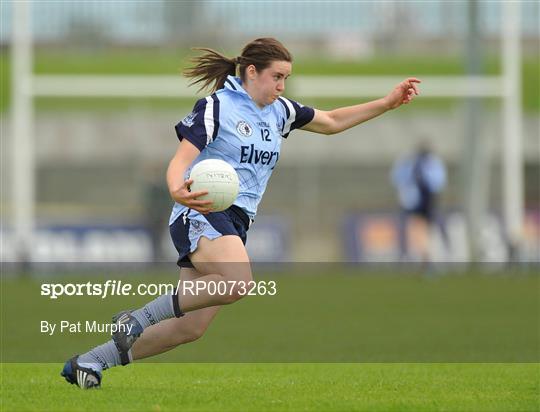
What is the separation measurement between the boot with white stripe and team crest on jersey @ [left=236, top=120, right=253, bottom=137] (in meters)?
1.52

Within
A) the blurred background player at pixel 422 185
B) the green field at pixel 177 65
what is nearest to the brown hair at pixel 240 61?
the blurred background player at pixel 422 185

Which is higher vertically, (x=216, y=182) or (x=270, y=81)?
(x=270, y=81)

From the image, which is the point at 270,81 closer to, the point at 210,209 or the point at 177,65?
the point at 210,209

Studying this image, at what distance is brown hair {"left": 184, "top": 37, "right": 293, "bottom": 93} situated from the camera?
703 cm

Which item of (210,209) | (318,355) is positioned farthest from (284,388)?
(318,355)

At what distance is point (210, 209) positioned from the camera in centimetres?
653

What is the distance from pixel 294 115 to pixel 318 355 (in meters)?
2.72

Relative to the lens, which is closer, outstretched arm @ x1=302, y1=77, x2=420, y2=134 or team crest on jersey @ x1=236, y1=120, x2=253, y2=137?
team crest on jersey @ x1=236, y1=120, x2=253, y2=137

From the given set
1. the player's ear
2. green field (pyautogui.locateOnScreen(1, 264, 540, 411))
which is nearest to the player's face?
the player's ear

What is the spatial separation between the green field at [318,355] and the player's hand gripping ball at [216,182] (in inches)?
41.2

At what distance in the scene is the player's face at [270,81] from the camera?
7012 mm

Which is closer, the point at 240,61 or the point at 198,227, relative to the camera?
the point at 198,227

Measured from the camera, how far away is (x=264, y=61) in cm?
702

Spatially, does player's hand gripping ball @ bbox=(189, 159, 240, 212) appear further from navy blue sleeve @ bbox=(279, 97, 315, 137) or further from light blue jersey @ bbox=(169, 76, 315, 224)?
navy blue sleeve @ bbox=(279, 97, 315, 137)
